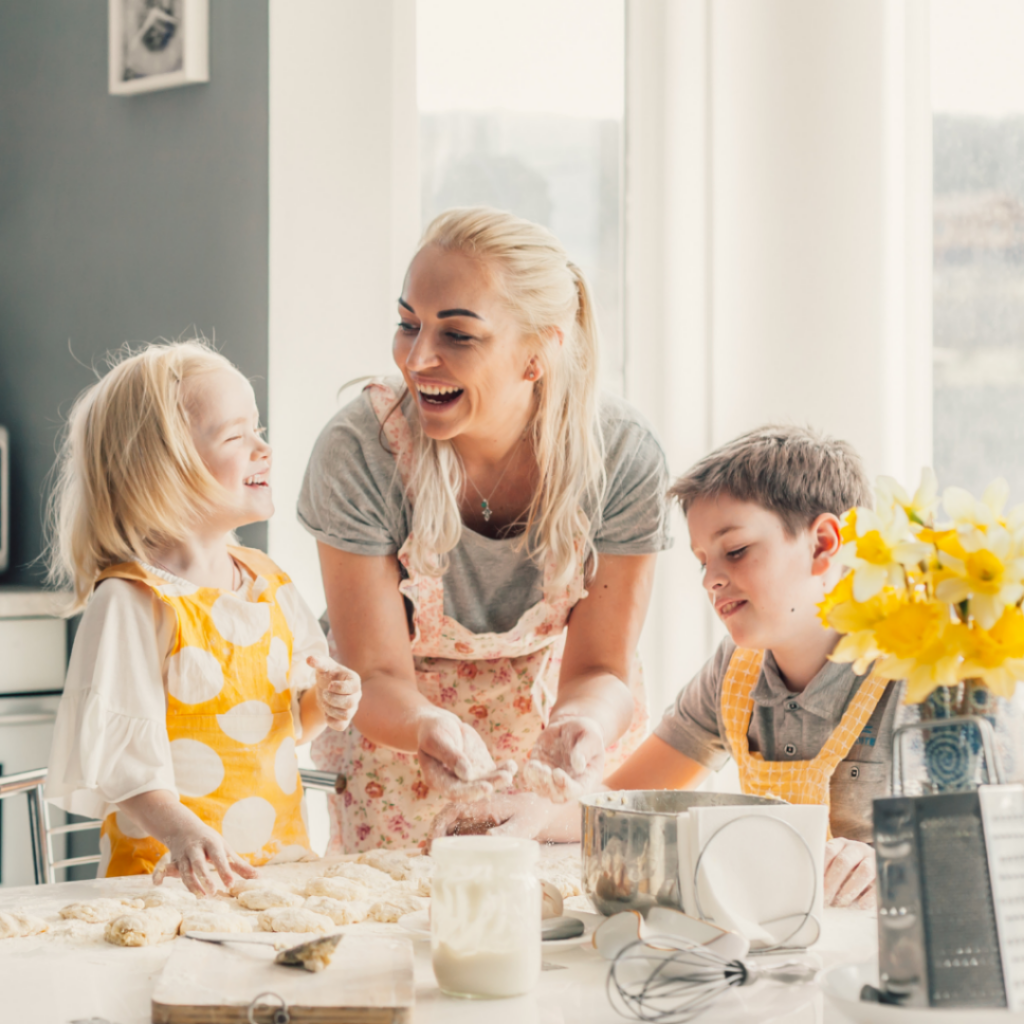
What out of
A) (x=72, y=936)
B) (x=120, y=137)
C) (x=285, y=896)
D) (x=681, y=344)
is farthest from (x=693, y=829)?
(x=120, y=137)

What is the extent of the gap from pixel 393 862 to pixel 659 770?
44 centimetres

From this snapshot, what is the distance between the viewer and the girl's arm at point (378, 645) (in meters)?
1.40

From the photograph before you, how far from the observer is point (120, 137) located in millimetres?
2344

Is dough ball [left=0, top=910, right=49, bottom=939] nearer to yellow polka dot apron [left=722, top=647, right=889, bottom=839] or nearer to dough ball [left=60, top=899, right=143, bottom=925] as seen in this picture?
dough ball [left=60, top=899, right=143, bottom=925]

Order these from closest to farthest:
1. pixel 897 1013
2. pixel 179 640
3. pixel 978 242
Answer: pixel 897 1013
pixel 179 640
pixel 978 242

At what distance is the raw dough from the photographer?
0.85 meters

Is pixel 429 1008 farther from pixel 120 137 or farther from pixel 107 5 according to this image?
pixel 107 5

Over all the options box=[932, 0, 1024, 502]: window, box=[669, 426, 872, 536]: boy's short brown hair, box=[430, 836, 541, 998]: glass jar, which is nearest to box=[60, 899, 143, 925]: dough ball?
box=[430, 836, 541, 998]: glass jar

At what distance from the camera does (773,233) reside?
6.30 ft

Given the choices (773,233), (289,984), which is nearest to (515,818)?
(289,984)

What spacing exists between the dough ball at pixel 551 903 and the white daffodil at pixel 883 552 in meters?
0.34

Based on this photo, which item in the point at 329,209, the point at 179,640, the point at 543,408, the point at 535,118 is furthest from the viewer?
the point at 535,118

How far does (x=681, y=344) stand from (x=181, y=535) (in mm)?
957

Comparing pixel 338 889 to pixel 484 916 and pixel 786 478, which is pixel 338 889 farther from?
pixel 786 478
